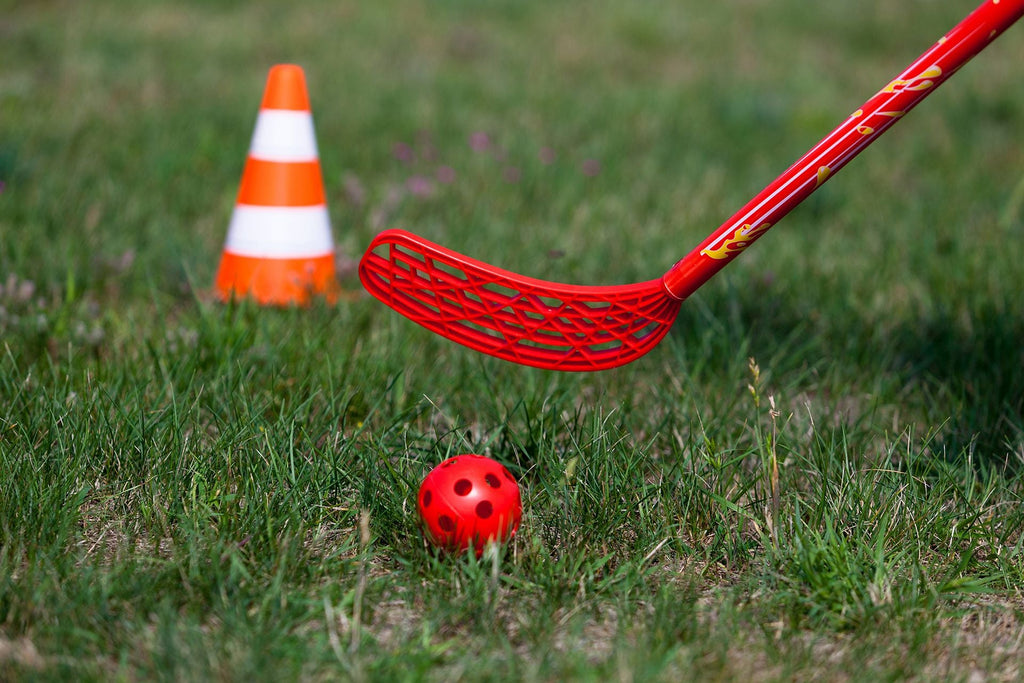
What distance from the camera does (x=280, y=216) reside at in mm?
3309

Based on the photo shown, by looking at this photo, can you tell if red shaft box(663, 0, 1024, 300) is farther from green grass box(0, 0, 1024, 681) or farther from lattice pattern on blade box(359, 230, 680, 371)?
green grass box(0, 0, 1024, 681)

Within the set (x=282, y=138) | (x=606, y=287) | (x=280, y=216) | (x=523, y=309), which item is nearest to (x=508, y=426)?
(x=523, y=309)

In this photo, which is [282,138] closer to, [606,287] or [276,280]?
[276,280]

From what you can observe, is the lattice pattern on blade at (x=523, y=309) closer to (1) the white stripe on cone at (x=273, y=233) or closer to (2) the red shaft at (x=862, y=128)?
(2) the red shaft at (x=862, y=128)

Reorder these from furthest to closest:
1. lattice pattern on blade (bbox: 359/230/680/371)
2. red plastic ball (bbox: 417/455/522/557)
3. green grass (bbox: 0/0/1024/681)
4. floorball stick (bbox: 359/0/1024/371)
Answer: lattice pattern on blade (bbox: 359/230/680/371), floorball stick (bbox: 359/0/1024/371), red plastic ball (bbox: 417/455/522/557), green grass (bbox: 0/0/1024/681)

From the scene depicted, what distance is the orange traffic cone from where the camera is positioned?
3281 mm

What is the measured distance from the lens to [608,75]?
721cm

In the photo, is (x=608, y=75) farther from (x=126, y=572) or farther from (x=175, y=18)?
(x=126, y=572)

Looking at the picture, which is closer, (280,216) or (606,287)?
(606,287)

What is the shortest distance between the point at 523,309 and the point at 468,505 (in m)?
0.57

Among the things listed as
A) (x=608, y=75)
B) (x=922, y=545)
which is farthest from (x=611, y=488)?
(x=608, y=75)

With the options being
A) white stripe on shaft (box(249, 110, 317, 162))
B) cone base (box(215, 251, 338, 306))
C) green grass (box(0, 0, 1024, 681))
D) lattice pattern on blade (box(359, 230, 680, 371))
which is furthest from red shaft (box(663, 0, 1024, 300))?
white stripe on shaft (box(249, 110, 317, 162))

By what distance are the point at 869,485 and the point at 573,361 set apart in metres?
0.74

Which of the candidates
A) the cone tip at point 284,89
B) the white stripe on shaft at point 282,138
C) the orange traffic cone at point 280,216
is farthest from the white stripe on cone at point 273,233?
the cone tip at point 284,89
